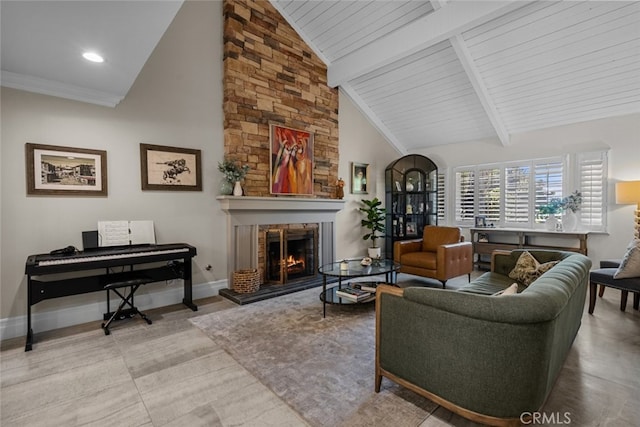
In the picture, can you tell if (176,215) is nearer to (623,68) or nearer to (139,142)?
(139,142)

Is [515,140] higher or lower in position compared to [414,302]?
higher

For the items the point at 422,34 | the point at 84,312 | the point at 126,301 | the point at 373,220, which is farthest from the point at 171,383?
the point at 422,34

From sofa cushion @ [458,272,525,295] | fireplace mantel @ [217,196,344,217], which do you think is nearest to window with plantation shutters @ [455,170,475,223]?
fireplace mantel @ [217,196,344,217]

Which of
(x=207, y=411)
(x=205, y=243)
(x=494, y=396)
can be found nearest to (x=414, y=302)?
(x=494, y=396)

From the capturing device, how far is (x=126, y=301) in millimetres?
3244

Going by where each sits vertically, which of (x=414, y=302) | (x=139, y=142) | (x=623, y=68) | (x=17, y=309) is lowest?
(x=17, y=309)

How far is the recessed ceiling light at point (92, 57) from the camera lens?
7.78ft

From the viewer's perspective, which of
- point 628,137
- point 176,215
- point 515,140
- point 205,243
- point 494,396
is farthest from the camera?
point 515,140

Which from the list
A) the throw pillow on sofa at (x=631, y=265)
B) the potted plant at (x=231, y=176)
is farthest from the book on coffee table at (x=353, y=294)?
the throw pillow on sofa at (x=631, y=265)

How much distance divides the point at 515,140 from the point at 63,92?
6.84 meters

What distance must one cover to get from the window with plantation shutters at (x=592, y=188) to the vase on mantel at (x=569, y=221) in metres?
0.10

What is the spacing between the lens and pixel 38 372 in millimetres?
2334

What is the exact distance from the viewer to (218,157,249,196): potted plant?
13.5 feet

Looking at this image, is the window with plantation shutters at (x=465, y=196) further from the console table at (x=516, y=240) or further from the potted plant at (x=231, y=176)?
the potted plant at (x=231, y=176)
